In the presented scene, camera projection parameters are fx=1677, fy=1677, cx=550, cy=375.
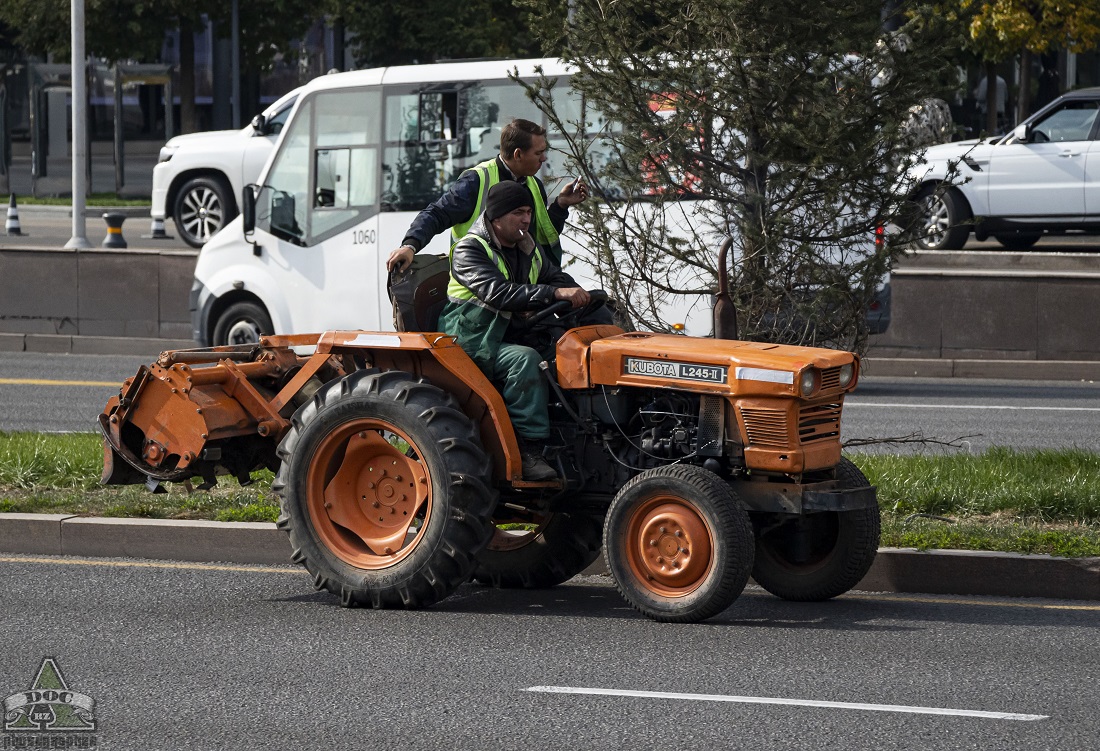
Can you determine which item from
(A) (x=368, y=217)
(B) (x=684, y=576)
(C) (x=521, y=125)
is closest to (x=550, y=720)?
(B) (x=684, y=576)

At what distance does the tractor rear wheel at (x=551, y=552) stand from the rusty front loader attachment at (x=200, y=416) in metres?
1.16

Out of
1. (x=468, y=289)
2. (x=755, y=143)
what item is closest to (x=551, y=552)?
(x=468, y=289)

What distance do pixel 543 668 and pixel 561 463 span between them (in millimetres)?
1301

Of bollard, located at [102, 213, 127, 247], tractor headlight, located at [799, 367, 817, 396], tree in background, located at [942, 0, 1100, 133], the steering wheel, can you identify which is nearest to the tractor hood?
tractor headlight, located at [799, 367, 817, 396]

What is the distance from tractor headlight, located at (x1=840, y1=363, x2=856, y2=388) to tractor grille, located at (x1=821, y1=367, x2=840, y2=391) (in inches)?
1.3

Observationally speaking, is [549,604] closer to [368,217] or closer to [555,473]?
[555,473]

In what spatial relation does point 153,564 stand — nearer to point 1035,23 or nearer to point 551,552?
point 551,552

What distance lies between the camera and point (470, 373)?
726cm

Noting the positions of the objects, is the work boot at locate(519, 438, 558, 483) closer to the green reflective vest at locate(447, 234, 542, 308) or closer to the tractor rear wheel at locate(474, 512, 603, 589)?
the tractor rear wheel at locate(474, 512, 603, 589)

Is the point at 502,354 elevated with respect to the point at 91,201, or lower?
lower

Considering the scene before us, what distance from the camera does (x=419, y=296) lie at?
7.75 m

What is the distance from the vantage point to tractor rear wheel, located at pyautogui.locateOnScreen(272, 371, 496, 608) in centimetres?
704

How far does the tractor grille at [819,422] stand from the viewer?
6.89 metres

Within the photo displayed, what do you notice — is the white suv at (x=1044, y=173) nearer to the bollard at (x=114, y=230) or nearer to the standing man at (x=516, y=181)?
the bollard at (x=114, y=230)
